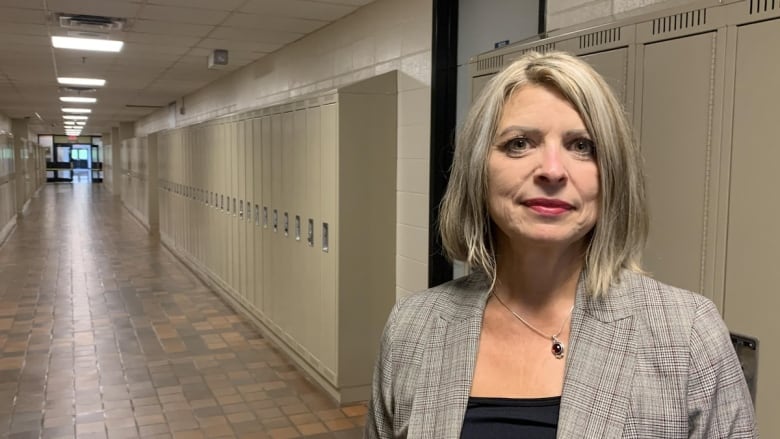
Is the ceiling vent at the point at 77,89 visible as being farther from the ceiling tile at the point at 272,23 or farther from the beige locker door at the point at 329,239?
the beige locker door at the point at 329,239

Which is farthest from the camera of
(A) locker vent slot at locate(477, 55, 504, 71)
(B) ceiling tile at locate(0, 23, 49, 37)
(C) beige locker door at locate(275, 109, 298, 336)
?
(B) ceiling tile at locate(0, 23, 49, 37)

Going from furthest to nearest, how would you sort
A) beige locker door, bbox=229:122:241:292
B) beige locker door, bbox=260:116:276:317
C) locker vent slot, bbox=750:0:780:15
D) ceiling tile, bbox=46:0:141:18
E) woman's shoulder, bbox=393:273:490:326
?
beige locker door, bbox=229:122:241:292 < beige locker door, bbox=260:116:276:317 < ceiling tile, bbox=46:0:141:18 < locker vent slot, bbox=750:0:780:15 < woman's shoulder, bbox=393:273:490:326

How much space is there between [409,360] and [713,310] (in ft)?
1.79

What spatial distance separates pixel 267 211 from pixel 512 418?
500cm

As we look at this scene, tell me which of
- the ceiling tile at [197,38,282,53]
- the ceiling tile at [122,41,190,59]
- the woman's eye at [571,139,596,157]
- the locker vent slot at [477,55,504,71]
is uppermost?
the ceiling tile at [197,38,282,53]

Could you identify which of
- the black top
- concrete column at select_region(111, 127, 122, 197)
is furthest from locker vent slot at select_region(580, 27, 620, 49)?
concrete column at select_region(111, 127, 122, 197)

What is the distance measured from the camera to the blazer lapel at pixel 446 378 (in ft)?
3.89

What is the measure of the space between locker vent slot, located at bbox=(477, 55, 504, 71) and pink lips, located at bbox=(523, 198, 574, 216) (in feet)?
4.44

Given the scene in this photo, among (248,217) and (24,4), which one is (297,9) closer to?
(24,4)

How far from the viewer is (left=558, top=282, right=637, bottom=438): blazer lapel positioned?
110cm

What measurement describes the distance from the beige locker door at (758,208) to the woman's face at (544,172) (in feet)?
2.09

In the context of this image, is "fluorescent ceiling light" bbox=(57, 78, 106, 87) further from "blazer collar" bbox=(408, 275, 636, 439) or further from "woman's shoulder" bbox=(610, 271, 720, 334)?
"woman's shoulder" bbox=(610, 271, 720, 334)

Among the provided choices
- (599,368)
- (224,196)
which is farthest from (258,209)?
(599,368)

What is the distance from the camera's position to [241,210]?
6.82 metres
